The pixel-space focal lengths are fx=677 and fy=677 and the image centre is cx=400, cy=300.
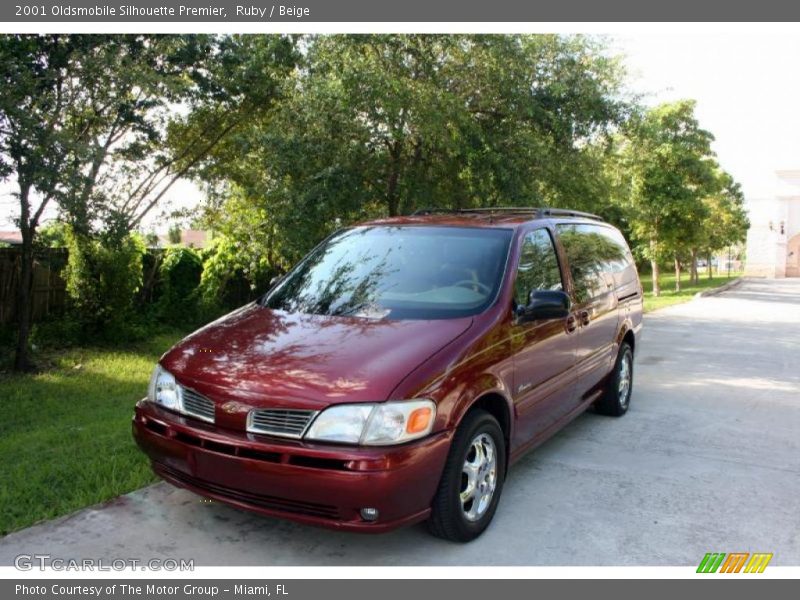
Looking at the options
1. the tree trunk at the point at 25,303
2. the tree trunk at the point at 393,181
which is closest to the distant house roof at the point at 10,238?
the tree trunk at the point at 25,303

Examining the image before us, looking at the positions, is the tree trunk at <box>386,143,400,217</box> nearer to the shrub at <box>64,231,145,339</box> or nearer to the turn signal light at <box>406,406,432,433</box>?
the shrub at <box>64,231,145,339</box>

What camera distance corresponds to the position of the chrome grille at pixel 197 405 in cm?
350

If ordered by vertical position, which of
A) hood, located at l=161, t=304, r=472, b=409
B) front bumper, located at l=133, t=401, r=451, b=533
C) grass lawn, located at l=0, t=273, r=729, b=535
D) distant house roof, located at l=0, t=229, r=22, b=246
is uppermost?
distant house roof, located at l=0, t=229, r=22, b=246

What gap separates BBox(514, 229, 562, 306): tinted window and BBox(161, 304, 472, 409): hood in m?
0.66

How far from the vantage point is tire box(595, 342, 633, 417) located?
627 cm

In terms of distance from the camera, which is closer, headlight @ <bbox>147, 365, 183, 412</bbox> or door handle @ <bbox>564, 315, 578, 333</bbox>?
headlight @ <bbox>147, 365, 183, 412</bbox>

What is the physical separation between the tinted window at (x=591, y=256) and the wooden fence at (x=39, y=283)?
25.7 ft

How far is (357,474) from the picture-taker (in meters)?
3.11

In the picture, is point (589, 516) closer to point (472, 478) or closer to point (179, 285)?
point (472, 478)

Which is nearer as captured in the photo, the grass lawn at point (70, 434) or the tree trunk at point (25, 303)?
the grass lawn at point (70, 434)

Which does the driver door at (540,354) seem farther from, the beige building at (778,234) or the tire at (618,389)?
the beige building at (778,234)

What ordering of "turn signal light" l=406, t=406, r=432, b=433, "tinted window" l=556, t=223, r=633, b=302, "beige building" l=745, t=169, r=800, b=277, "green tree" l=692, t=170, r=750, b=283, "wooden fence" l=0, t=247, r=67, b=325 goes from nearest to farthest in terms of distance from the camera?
"turn signal light" l=406, t=406, r=432, b=433 < "tinted window" l=556, t=223, r=633, b=302 < "wooden fence" l=0, t=247, r=67, b=325 < "green tree" l=692, t=170, r=750, b=283 < "beige building" l=745, t=169, r=800, b=277

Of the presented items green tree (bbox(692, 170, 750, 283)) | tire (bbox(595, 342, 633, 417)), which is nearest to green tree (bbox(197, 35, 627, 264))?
tire (bbox(595, 342, 633, 417))

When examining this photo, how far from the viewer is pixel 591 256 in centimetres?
581
